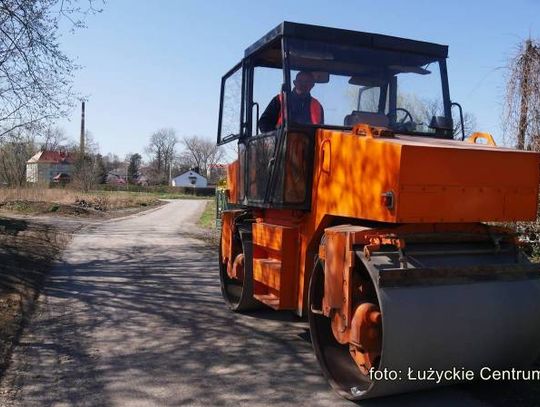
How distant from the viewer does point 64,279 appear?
9875 millimetres

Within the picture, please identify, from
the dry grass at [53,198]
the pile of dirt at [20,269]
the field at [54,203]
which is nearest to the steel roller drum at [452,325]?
the pile of dirt at [20,269]

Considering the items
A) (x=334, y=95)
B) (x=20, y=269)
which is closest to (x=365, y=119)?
(x=334, y=95)

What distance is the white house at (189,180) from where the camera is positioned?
106188mm

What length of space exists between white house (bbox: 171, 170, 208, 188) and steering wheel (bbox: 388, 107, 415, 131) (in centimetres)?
10088

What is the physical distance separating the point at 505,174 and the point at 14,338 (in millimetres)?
5069

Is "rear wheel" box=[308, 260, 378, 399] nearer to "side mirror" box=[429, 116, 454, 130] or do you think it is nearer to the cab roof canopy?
"side mirror" box=[429, 116, 454, 130]

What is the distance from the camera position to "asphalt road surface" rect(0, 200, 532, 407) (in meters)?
4.47

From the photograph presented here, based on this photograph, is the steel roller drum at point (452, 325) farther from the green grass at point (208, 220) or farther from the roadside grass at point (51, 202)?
the roadside grass at point (51, 202)

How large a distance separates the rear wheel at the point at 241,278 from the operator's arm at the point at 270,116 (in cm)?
141

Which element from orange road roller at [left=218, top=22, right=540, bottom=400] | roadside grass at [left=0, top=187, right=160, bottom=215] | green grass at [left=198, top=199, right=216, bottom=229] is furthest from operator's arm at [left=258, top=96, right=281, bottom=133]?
roadside grass at [left=0, top=187, right=160, bottom=215]

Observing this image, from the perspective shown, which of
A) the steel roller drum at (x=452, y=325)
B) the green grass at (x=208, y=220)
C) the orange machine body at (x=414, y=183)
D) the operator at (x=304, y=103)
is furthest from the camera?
the green grass at (x=208, y=220)

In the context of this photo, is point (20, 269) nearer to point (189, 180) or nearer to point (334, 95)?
point (334, 95)

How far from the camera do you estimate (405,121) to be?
549 centimetres

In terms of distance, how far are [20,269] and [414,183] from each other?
843 centimetres
